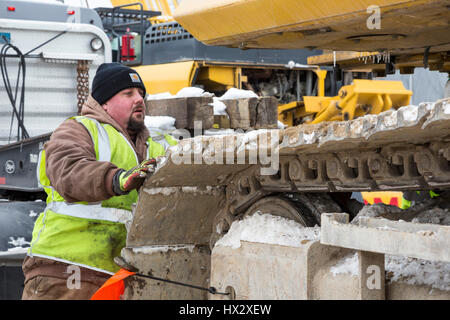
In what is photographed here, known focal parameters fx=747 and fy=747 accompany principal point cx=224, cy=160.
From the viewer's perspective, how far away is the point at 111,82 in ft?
13.2

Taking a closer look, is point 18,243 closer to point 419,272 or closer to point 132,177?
point 132,177

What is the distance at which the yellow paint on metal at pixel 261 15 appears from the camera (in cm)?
299

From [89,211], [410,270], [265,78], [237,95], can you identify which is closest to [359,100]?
[265,78]

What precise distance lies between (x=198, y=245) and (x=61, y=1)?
4285 millimetres

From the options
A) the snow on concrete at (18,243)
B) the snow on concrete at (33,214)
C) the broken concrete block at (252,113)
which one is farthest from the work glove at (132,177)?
the snow on concrete at (33,214)

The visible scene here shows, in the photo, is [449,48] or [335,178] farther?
[449,48]

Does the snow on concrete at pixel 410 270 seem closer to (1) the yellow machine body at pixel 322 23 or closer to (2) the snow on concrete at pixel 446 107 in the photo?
(2) the snow on concrete at pixel 446 107

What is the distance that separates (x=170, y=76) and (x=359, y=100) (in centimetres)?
262

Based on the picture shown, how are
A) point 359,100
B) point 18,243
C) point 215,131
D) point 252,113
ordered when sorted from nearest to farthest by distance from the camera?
point 215,131
point 252,113
point 18,243
point 359,100

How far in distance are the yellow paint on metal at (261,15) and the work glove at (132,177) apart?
2.56ft

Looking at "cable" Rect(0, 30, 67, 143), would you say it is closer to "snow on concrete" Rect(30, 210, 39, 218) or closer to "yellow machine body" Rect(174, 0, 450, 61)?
"snow on concrete" Rect(30, 210, 39, 218)
